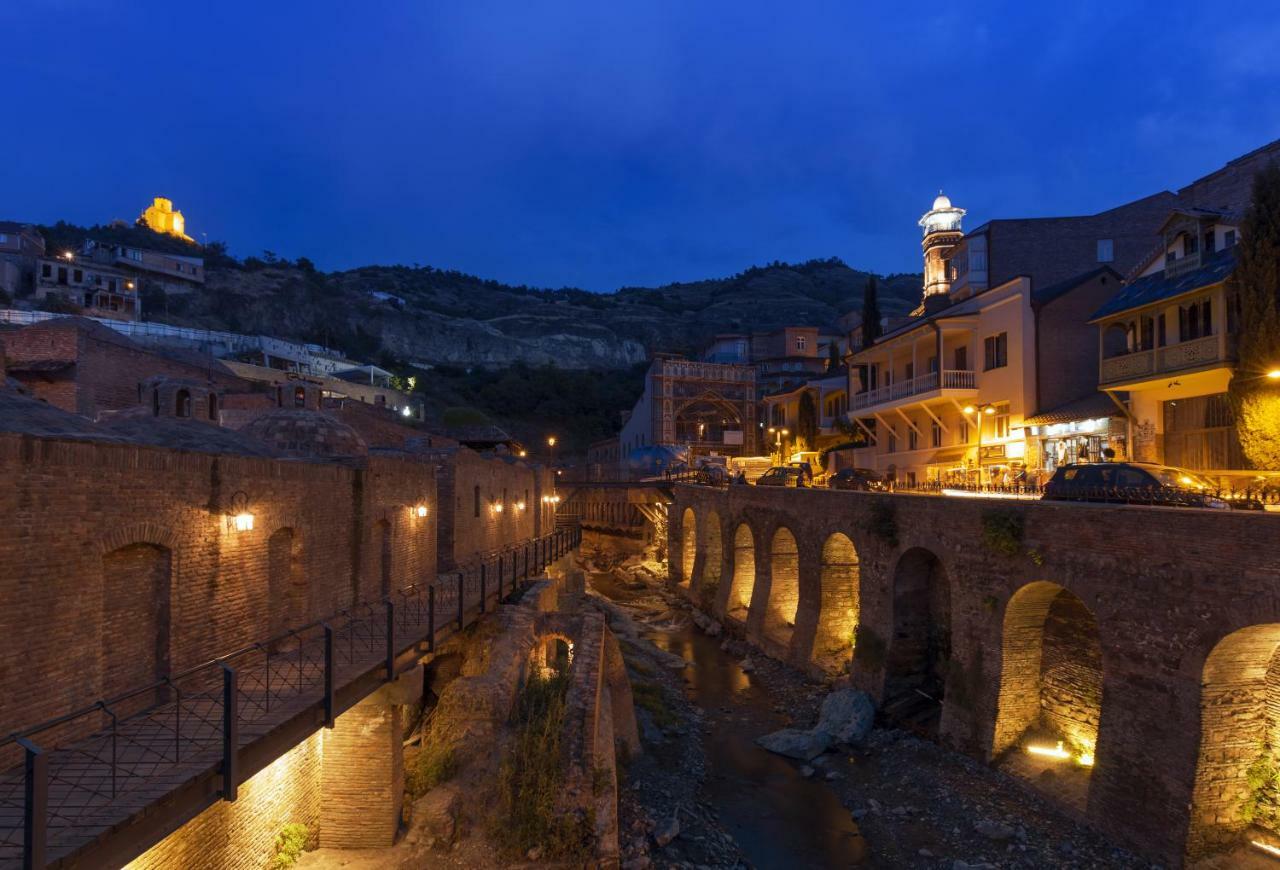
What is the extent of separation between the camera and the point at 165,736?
844 cm

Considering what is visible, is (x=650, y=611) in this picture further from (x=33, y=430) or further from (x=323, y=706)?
(x=33, y=430)

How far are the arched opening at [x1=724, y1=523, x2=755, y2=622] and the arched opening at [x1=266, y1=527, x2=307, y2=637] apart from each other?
21.7m

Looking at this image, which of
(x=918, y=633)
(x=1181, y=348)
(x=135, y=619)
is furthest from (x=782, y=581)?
(x=135, y=619)

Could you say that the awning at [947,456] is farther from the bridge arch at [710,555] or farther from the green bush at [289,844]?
the green bush at [289,844]

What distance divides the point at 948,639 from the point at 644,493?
32.9 meters

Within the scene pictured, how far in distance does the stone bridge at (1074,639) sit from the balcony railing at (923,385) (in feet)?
31.8

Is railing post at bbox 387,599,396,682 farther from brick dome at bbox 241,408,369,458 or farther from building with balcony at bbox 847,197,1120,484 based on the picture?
building with balcony at bbox 847,197,1120,484

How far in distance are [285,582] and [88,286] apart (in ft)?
212

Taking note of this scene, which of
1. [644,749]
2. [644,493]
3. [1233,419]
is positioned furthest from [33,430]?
[644,493]

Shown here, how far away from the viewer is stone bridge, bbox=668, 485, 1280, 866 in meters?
11.4

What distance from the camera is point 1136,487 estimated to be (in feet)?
50.4

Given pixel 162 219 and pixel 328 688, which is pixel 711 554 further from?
pixel 162 219

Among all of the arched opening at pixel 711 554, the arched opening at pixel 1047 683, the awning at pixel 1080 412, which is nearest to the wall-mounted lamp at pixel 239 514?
the arched opening at pixel 1047 683

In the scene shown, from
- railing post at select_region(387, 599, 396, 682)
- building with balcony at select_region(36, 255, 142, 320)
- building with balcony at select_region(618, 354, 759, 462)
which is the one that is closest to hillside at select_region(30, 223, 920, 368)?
building with balcony at select_region(36, 255, 142, 320)
